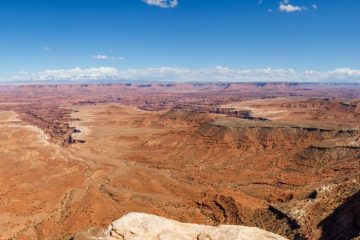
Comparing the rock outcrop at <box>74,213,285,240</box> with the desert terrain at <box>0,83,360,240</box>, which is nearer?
the rock outcrop at <box>74,213,285,240</box>

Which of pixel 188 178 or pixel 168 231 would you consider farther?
pixel 188 178

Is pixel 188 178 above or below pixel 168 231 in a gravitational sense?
below

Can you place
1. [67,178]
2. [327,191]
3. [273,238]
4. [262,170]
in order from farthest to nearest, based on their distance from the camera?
1. [262,170]
2. [67,178]
3. [327,191]
4. [273,238]

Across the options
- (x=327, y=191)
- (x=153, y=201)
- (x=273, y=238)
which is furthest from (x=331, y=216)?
(x=153, y=201)

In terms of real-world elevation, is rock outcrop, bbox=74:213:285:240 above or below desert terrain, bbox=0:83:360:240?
above

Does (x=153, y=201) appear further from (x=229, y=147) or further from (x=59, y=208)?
(x=229, y=147)

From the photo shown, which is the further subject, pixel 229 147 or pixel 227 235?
pixel 229 147

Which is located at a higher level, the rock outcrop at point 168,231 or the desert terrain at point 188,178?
the rock outcrop at point 168,231

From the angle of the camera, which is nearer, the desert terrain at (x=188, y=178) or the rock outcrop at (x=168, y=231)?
the rock outcrop at (x=168, y=231)
